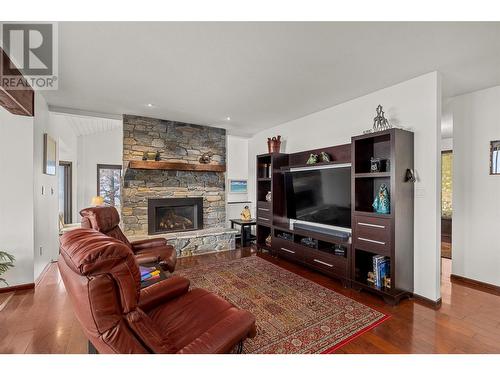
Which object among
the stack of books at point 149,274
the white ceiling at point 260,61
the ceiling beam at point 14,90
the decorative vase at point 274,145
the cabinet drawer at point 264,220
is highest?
the white ceiling at point 260,61

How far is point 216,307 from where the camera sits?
Answer: 161cm

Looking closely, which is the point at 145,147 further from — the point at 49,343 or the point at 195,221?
the point at 49,343

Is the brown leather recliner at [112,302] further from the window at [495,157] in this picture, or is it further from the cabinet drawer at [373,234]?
the window at [495,157]

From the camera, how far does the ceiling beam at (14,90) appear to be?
2.23 metres

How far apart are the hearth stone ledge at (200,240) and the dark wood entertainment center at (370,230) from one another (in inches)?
50.9

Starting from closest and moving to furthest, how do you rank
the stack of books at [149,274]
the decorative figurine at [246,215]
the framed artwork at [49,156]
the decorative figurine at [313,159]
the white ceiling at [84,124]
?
the stack of books at [149,274], the framed artwork at [49,156], the decorative figurine at [313,159], the white ceiling at [84,124], the decorative figurine at [246,215]

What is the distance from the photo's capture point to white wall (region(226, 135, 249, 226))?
18.6 ft

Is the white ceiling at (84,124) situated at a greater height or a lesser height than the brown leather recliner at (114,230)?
greater

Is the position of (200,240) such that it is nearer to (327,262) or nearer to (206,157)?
(206,157)

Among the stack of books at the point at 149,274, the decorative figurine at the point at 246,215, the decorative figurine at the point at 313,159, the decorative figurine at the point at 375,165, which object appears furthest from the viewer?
the decorative figurine at the point at 246,215

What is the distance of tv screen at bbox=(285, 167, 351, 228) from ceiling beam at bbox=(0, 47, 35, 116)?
11.9 feet

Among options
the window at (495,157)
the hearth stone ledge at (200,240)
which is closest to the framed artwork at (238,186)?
the hearth stone ledge at (200,240)
